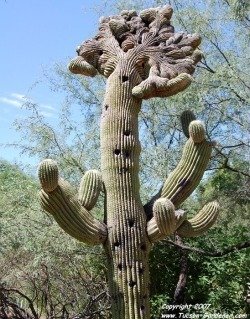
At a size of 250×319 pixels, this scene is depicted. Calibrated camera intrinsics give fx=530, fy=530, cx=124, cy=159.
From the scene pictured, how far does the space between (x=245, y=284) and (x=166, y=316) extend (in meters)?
1.42

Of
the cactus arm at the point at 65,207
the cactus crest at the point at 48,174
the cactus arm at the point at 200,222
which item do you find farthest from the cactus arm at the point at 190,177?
the cactus crest at the point at 48,174

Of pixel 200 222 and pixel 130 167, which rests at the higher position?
pixel 130 167

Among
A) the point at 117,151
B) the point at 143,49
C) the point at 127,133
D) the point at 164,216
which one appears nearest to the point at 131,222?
the point at 164,216

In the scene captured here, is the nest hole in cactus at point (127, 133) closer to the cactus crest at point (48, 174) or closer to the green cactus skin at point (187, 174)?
the green cactus skin at point (187, 174)

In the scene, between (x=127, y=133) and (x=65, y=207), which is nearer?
(x=65, y=207)

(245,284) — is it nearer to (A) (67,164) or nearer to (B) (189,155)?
(A) (67,164)

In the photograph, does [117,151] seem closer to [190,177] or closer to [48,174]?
[190,177]

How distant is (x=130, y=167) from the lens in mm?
3574

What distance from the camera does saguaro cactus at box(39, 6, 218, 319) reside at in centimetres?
330

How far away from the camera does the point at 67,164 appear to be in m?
7.84

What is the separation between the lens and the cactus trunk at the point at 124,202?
332cm

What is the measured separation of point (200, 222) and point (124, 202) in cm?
58

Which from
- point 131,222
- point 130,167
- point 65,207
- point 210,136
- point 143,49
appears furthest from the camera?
point 210,136

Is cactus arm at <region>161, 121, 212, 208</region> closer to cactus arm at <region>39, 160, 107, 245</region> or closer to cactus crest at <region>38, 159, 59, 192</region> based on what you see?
cactus arm at <region>39, 160, 107, 245</region>
